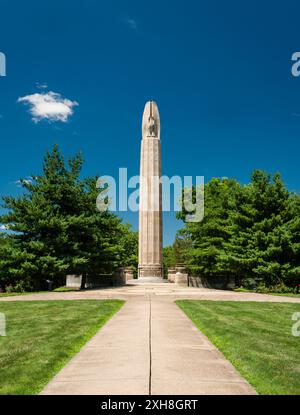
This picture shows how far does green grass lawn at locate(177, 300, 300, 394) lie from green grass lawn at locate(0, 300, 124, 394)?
296cm

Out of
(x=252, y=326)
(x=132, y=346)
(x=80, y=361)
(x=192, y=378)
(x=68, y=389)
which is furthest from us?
(x=252, y=326)

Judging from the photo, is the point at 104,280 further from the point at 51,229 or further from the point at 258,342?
the point at 258,342

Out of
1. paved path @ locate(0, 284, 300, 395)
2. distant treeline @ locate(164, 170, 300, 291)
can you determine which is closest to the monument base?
distant treeline @ locate(164, 170, 300, 291)

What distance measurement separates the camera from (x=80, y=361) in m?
5.96

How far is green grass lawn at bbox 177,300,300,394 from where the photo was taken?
5.18 m

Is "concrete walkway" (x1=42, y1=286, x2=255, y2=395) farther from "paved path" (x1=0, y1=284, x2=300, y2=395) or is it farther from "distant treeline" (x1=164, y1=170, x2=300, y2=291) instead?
"distant treeline" (x1=164, y1=170, x2=300, y2=291)

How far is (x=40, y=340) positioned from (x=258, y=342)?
478 centimetres

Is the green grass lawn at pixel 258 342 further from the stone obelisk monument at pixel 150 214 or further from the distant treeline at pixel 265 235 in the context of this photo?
the stone obelisk monument at pixel 150 214

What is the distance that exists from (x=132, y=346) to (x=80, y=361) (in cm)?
128

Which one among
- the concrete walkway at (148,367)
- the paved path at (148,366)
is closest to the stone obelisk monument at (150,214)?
the paved path at (148,366)

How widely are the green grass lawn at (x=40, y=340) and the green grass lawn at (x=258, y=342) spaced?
296cm

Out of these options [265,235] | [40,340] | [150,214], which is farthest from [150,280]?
[40,340]
